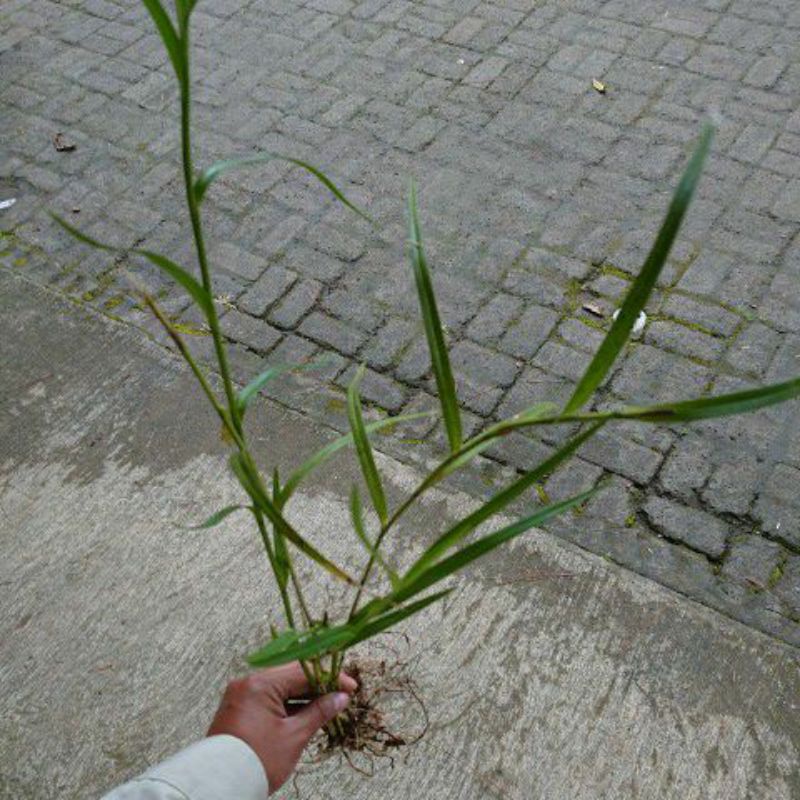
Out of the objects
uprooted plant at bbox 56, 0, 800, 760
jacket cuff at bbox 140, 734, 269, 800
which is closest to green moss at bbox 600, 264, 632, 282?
uprooted plant at bbox 56, 0, 800, 760

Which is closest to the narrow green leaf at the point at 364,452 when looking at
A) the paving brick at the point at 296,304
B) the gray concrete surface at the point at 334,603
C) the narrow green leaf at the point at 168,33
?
the narrow green leaf at the point at 168,33

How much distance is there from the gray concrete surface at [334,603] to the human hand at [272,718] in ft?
1.98

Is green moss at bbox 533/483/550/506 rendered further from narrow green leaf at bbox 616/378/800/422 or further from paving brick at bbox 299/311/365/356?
narrow green leaf at bbox 616/378/800/422

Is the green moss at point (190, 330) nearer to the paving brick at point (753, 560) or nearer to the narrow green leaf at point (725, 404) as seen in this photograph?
the paving brick at point (753, 560)

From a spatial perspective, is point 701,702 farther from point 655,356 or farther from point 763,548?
point 655,356

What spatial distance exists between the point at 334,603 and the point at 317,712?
857mm

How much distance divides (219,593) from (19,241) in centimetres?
189

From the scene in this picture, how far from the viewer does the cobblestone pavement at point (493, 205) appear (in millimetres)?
2973

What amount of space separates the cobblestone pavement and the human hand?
3.89 ft

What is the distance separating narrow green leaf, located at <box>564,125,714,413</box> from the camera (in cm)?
115

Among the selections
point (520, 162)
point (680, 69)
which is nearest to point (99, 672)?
point (520, 162)

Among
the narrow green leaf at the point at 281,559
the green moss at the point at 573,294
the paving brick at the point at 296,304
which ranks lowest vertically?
the green moss at the point at 573,294

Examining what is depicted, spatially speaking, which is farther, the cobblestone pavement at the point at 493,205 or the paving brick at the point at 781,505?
the cobblestone pavement at the point at 493,205

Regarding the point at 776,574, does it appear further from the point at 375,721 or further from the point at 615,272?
the point at 615,272
